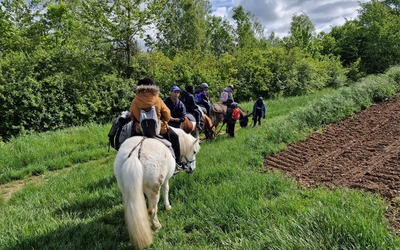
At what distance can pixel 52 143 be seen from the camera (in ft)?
31.6

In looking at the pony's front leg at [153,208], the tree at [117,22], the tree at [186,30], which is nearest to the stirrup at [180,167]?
the pony's front leg at [153,208]

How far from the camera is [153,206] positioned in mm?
4207

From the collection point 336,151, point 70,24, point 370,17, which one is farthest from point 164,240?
point 370,17

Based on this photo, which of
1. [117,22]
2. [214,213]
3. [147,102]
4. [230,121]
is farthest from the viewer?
[117,22]

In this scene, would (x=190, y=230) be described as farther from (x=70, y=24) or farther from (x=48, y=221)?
(x=70, y=24)

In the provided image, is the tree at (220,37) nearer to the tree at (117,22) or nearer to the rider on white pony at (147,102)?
the tree at (117,22)

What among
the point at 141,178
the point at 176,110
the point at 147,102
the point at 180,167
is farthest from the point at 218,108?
the point at 141,178

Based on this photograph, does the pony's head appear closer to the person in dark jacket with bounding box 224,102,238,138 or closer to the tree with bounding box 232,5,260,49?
the person in dark jacket with bounding box 224,102,238,138

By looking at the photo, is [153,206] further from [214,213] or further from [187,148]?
[187,148]

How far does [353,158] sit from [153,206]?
4724 millimetres

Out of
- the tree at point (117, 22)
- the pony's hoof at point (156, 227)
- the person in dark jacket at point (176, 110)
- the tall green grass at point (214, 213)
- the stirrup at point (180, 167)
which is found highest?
the tree at point (117, 22)

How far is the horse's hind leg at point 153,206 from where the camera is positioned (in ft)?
13.5

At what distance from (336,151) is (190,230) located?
4639 mm

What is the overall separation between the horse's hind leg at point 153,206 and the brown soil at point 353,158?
2.74 metres
